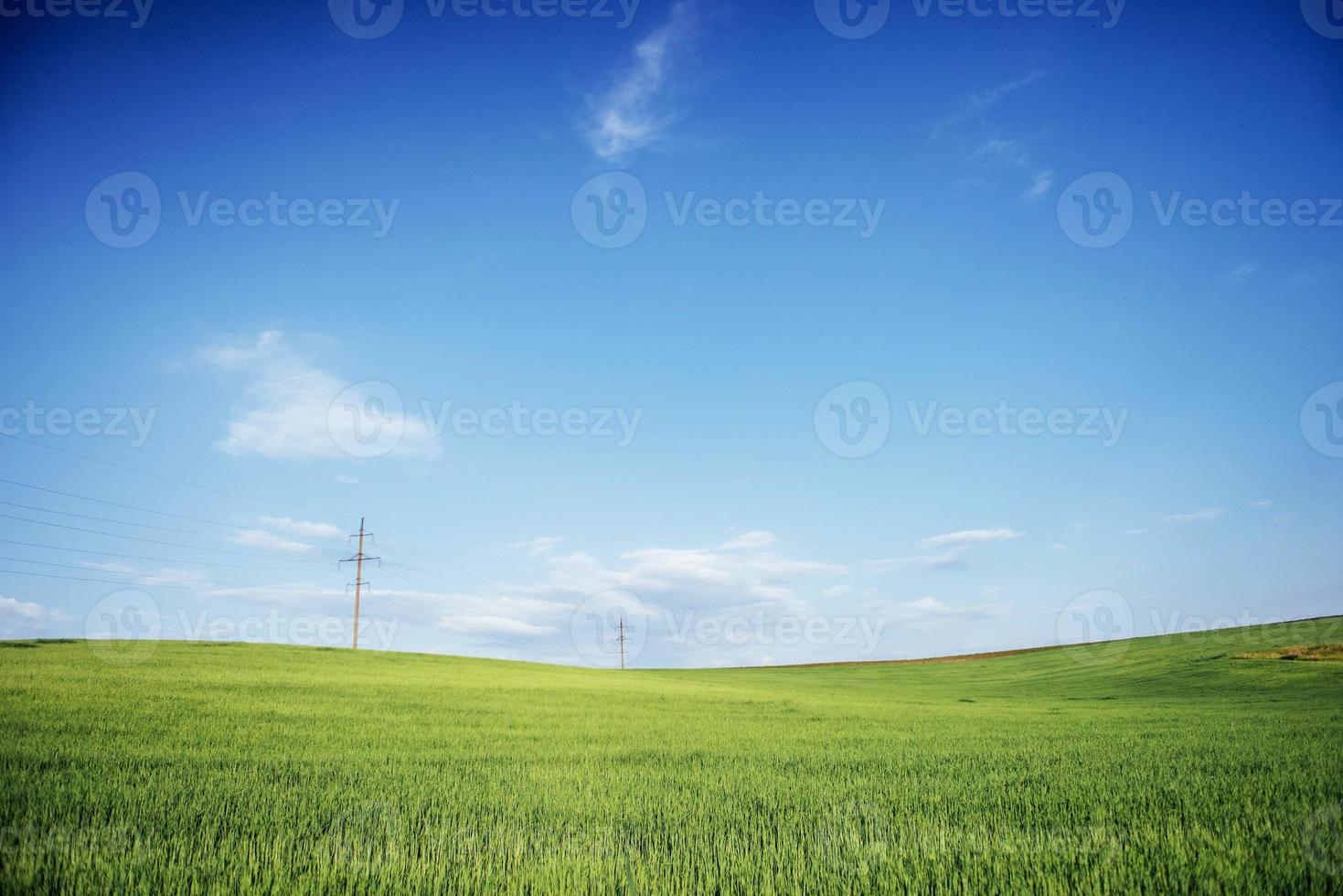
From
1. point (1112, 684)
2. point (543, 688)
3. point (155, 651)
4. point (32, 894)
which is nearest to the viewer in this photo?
point (32, 894)

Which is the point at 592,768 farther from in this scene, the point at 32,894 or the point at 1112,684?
the point at 1112,684

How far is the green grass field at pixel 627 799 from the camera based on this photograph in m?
4.41

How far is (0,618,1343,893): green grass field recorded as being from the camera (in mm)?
4414

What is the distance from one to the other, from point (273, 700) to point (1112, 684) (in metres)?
44.8

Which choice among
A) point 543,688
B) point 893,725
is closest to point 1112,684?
point 893,725

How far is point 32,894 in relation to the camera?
13.3 ft

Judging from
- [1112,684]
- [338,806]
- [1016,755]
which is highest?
[338,806]

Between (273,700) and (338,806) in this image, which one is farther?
(273,700)

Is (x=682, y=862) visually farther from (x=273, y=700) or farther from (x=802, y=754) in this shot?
(x=273, y=700)

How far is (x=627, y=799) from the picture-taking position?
7.22m

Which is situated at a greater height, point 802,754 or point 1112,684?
point 802,754

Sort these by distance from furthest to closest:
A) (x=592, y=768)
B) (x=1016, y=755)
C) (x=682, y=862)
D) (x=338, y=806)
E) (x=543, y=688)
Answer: (x=543, y=688) → (x=1016, y=755) → (x=592, y=768) → (x=338, y=806) → (x=682, y=862)

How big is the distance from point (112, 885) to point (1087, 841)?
686 centimetres

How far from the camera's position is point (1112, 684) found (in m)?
40.9
